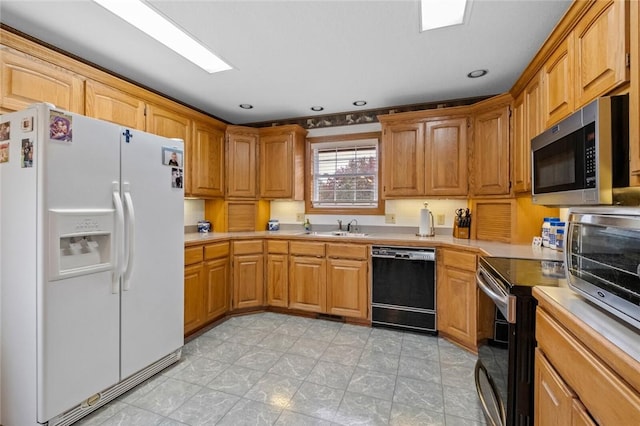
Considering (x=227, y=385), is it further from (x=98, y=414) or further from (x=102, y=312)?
(x=102, y=312)

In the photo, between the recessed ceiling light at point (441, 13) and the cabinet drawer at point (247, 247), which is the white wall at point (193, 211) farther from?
the recessed ceiling light at point (441, 13)

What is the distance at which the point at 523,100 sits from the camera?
233 centimetres

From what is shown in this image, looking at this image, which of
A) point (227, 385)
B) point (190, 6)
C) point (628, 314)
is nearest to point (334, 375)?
point (227, 385)

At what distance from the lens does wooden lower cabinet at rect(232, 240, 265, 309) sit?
10.7 ft

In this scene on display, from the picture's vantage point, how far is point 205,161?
3.32 m

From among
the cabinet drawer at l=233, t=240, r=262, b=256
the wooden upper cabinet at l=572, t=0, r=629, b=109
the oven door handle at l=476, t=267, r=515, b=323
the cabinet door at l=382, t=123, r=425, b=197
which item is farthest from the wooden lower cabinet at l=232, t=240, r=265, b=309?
the wooden upper cabinet at l=572, t=0, r=629, b=109

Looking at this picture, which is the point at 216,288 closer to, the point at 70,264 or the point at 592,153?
the point at 70,264

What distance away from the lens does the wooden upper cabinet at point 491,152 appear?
8.58 feet

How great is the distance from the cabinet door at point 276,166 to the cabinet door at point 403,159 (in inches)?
47.1

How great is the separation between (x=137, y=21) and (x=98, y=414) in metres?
2.43

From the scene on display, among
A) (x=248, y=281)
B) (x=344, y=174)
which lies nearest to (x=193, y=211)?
(x=248, y=281)

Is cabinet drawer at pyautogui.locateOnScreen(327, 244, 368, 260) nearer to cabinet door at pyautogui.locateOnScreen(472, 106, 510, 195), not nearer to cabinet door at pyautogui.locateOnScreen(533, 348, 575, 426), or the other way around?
cabinet door at pyautogui.locateOnScreen(472, 106, 510, 195)

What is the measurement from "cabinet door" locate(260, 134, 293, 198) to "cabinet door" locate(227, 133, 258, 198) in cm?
12

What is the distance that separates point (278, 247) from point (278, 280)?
1.26ft
